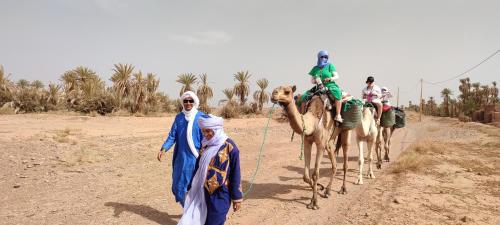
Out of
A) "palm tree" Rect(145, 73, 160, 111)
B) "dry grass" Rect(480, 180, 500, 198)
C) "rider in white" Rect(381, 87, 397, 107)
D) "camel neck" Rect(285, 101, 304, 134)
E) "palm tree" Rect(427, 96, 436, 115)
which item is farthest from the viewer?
"palm tree" Rect(427, 96, 436, 115)

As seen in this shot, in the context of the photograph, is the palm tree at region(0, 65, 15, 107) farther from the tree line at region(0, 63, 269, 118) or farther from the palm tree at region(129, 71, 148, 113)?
the palm tree at region(129, 71, 148, 113)

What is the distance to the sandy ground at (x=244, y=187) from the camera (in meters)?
5.21

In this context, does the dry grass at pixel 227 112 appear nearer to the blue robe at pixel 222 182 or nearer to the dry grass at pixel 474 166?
the dry grass at pixel 474 166

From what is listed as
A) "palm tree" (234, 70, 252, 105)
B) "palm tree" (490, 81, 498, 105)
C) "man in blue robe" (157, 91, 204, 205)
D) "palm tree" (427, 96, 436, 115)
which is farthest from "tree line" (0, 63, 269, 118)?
"palm tree" (427, 96, 436, 115)

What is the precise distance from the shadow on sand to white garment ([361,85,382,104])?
20.2 ft

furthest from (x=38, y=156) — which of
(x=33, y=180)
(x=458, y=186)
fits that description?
(x=458, y=186)

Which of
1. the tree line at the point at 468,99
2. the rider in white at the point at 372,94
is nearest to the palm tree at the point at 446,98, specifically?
the tree line at the point at 468,99

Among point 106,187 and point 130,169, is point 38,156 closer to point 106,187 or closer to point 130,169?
point 130,169

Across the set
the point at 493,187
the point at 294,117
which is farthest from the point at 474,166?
the point at 294,117

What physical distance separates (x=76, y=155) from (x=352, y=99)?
795cm

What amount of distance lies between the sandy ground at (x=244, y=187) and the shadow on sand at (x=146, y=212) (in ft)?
0.06

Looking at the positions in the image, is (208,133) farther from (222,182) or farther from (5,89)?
(5,89)

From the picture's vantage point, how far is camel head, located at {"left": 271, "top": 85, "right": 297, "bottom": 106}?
500 centimetres

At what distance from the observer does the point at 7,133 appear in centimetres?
1186
